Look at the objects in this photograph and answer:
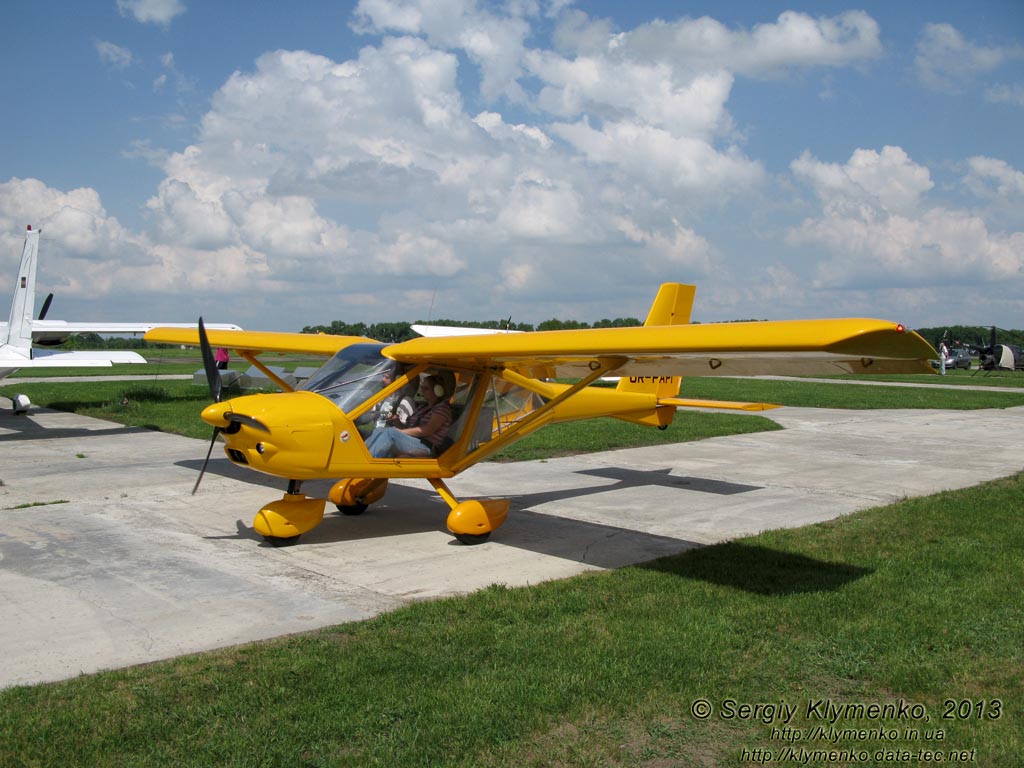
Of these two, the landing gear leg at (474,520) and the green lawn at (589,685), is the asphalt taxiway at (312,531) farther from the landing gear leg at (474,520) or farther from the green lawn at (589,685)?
the green lawn at (589,685)

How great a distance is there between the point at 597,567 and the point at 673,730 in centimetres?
331

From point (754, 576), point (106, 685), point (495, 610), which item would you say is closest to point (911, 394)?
point (754, 576)

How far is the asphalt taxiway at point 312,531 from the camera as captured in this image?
589 centimetres

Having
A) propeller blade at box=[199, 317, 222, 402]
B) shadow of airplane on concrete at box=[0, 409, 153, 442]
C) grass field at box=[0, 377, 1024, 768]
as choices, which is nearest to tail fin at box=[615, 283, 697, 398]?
grass field at box=[0, 377, 1024, 768]

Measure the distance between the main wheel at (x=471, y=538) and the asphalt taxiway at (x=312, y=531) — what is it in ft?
0.26

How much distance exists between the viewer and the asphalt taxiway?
5.89 meters

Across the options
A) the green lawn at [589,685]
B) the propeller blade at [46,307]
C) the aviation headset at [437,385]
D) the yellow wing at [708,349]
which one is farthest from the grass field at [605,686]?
the propeller blade at [46,307]

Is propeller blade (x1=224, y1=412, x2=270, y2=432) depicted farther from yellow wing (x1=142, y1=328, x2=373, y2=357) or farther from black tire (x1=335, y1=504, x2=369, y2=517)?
yellow wing (x1=142, y1=328, x2=373, y2=357)

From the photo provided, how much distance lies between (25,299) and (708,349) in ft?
66.3

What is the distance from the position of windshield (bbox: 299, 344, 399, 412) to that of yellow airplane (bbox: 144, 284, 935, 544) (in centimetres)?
1

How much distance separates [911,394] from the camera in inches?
1219

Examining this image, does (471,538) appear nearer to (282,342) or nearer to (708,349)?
(708,349)

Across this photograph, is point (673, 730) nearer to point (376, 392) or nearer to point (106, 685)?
point (106, 685)

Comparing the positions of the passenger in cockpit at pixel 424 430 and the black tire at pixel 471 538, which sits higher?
the passenger in cockpit at pixel 424 430
